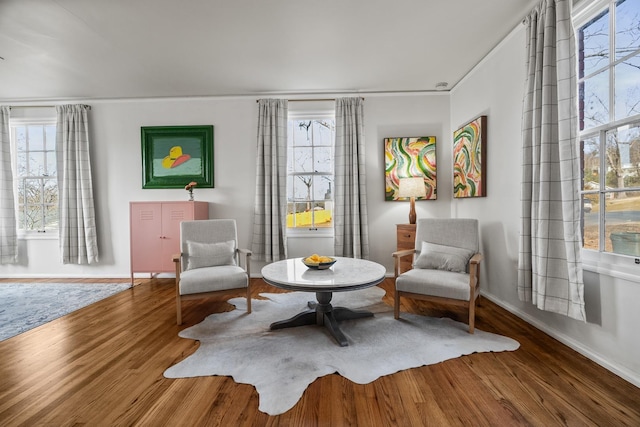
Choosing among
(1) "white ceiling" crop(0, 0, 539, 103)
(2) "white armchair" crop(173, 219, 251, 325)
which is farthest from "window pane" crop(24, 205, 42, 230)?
(2) "white armchair" crop(173, 219, 251, 325)

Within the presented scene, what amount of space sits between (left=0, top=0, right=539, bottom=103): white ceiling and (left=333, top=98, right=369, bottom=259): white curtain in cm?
53

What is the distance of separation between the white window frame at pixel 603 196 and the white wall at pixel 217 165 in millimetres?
2205

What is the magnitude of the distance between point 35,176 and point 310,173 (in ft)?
13.9

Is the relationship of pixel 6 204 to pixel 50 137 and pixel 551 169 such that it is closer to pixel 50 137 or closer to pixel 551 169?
pixel 50 137

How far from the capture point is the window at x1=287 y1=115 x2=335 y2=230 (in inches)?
178

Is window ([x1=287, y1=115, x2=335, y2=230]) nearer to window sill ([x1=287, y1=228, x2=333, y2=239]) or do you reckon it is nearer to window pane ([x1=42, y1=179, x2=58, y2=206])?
window sill ([x1=287, y1=228, x2=333, y2=239])

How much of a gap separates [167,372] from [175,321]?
950 millimetres

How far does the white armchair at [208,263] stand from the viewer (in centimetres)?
267

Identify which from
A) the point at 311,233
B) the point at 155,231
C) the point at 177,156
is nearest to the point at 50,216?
the point at 155,231

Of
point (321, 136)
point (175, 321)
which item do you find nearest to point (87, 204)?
point (175, 321)

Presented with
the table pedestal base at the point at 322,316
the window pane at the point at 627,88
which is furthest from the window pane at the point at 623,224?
the table pedestal base at the point at 322,316

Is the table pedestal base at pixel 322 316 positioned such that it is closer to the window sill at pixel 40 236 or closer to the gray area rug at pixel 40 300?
the gray area rug at pixel 40 300

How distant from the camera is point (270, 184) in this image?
430cm

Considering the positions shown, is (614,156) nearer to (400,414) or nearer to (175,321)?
(400,414)
